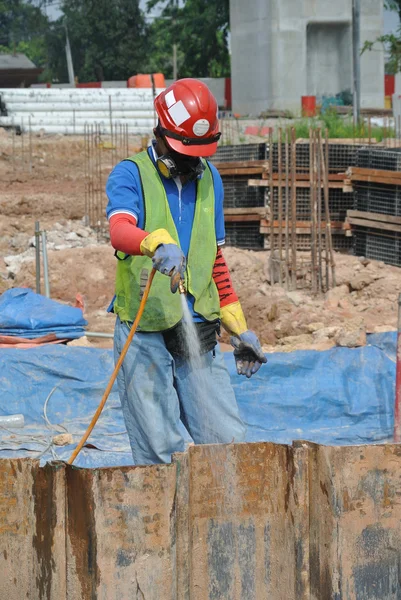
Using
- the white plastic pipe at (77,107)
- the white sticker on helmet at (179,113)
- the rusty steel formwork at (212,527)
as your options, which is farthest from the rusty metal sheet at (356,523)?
the white plastic pipe at (77,107)

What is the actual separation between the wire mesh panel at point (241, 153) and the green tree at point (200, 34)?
29346 millimetres

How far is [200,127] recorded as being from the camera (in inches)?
142

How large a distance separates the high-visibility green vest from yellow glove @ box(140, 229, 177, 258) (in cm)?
27

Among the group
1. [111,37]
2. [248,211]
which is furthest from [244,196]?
[111,37]

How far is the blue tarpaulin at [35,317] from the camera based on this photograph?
7.69 meters

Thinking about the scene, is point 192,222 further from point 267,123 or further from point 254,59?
point 254,59

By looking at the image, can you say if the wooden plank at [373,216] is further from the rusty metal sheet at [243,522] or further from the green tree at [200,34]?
the green tree at [200,34]

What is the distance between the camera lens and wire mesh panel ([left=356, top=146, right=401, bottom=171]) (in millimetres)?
10562

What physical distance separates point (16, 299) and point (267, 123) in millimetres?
18392

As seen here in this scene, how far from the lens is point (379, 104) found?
30.6 meters

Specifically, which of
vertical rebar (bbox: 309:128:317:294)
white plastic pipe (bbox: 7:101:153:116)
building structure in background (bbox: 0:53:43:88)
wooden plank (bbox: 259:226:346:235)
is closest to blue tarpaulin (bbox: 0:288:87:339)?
vertical rebar (bbox: 309:128:317:294)

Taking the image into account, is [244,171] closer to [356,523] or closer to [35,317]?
[35,317]

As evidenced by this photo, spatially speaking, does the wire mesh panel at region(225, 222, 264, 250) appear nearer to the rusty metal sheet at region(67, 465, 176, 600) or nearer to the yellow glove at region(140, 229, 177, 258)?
the yellow glove at region(140, 229, 177, 258)

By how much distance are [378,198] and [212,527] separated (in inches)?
309
